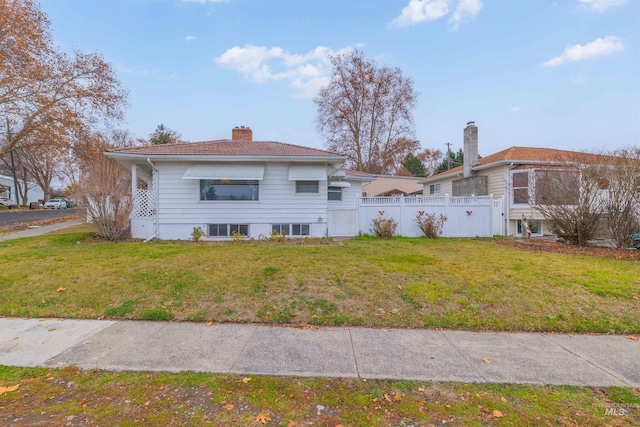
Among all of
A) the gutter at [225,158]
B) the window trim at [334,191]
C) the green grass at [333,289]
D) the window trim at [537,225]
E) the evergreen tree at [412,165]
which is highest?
A: the evergreen tree at [412,165]

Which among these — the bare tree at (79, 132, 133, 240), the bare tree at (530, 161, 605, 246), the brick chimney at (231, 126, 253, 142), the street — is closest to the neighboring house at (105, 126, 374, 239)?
the bare tree at (79, 132, 133, 240)

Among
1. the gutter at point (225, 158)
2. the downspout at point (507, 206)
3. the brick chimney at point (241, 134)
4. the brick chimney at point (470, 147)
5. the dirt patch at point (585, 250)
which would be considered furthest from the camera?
the brick chimney at point (470, 147)

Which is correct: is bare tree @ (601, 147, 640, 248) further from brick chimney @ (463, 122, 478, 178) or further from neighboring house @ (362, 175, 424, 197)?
neighboring house @ (362, 175, 424, 197)

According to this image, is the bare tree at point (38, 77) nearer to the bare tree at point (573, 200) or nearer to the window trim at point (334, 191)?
the window trim at point (334, 191)

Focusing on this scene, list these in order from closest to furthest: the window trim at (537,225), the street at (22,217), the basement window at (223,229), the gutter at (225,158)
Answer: the gutter at (225,158)
the basement window at (223,229)
the window trim at (537,225)
the street at (22,217)

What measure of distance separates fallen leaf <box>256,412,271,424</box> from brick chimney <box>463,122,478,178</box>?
57.0ft

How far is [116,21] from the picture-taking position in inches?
479

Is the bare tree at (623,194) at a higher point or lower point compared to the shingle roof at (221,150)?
lower

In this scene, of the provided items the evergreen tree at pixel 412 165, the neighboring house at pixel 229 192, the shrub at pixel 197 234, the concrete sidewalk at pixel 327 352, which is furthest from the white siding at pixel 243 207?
the evergreen tree at pixel 412 165

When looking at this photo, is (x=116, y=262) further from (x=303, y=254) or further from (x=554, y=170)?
(x=554, y=170)

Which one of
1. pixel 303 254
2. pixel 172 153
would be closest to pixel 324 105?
pixel 172 153

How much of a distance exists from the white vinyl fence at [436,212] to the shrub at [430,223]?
6.4 inches

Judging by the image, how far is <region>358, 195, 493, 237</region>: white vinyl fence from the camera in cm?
1226

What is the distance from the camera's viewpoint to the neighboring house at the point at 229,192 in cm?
1048
